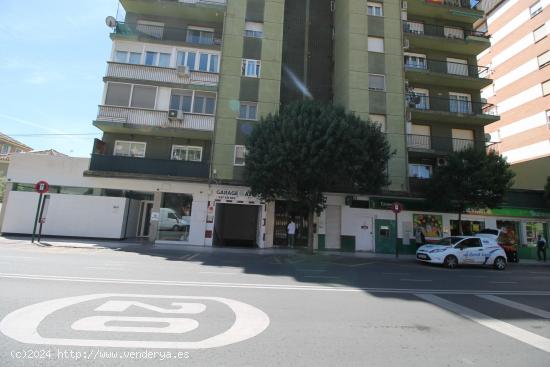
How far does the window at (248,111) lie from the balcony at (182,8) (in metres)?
7.05

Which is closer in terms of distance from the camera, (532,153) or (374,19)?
(374,19)

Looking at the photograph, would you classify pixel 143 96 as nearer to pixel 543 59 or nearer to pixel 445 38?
pixel 445 38

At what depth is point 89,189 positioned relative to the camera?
63.3 ft

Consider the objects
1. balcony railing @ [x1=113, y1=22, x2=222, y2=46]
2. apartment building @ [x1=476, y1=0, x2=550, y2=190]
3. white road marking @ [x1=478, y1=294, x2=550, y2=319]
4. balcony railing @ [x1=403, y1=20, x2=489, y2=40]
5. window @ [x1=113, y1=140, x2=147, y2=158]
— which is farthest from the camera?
apartment building @ [x1=476, y1=0, x2=550, y2=190]

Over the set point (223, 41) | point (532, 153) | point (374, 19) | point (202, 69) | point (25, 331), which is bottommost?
point (25, 331)

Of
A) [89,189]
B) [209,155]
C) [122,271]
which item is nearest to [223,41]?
[209,155]

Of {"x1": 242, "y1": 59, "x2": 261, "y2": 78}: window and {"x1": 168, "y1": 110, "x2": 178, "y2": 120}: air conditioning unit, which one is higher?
{"x1": 242, "y1": 59, "x2": 261, "y2": 78}: window

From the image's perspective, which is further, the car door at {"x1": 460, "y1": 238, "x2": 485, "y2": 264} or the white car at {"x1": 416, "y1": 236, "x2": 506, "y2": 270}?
the car door at {"x1": 460, "y1": 238, "x2": 485, "y2": 264}

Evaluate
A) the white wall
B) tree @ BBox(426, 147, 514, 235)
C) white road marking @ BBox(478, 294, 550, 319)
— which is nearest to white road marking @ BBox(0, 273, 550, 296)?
white road marking @ BBox(478, 294, 550, 319)

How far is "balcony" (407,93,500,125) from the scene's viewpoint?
22.0m

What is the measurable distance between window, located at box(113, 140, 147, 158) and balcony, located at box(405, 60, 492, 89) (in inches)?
781

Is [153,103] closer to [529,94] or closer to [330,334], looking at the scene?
[330,334]

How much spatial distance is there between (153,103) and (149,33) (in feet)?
19.1

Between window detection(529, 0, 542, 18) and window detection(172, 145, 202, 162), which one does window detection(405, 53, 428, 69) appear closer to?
window detection(529, 0, 542, 18)
